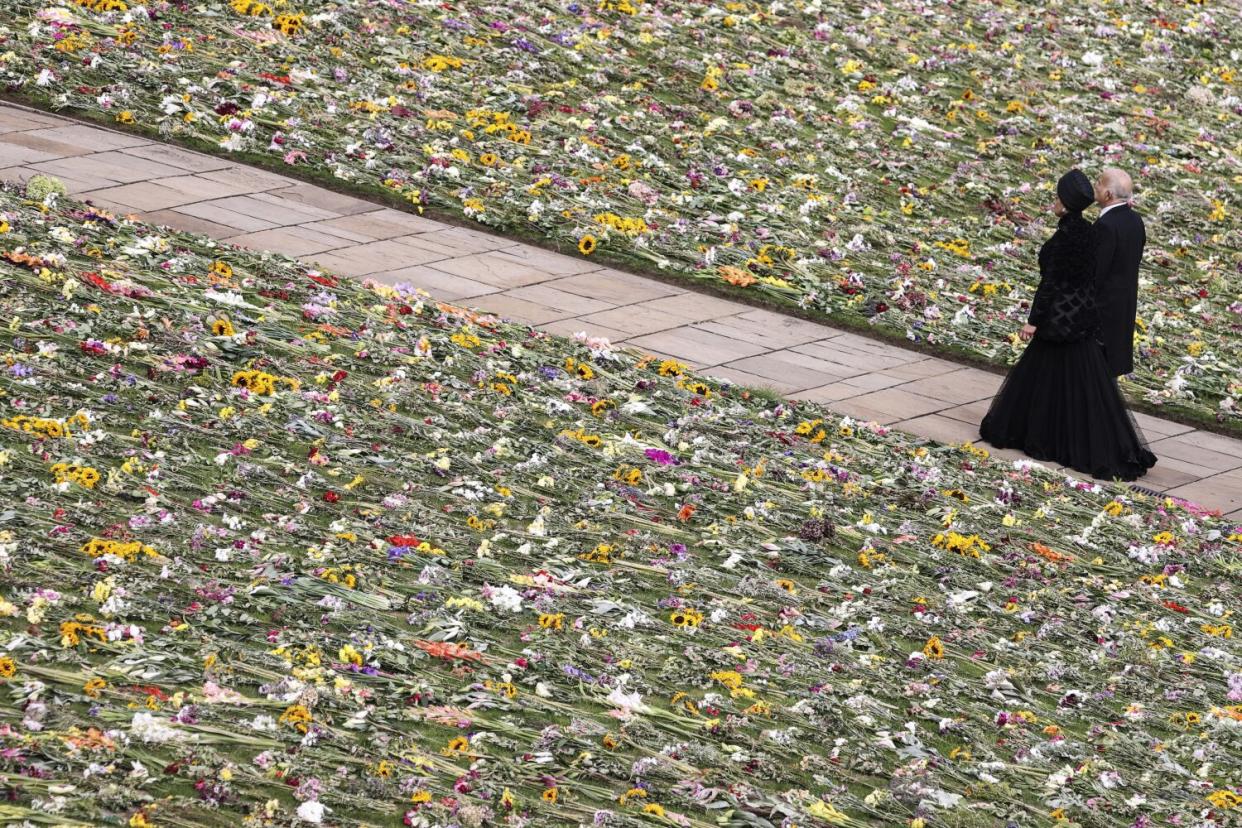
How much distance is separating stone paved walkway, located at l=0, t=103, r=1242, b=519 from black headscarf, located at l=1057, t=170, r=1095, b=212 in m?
1.41

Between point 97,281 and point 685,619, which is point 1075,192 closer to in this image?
point 685,619

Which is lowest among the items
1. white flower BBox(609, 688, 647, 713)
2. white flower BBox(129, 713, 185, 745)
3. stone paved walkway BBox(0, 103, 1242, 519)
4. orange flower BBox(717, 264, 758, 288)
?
white flower BBox(129, 713, 185, 745)

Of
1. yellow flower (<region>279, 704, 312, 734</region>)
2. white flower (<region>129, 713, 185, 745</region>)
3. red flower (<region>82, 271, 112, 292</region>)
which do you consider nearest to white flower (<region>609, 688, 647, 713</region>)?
yellow flower (<region>279, 704, 312, 734</region>)

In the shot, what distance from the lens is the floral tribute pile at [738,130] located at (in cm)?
1125

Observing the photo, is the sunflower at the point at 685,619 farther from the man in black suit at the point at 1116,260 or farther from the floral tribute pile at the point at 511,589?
the man in black suit at the point at 1116,260

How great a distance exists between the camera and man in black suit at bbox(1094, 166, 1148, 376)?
9125mm

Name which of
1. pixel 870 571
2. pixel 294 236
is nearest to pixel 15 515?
pixel 870 571

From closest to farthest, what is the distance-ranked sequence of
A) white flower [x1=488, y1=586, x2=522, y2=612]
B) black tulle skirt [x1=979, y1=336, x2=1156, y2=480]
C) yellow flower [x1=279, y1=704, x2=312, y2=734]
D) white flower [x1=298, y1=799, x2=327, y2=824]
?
white flower [x1=298, y1=799, x2=327, y2=824] < yellow flower [x1=279, y1=704, x2=312, y2=734] < white flower [x1=488, y1=586, x2=522, y2=612] < black tulle skirt [x1=979, y1=336, x2=1156, y2=480]

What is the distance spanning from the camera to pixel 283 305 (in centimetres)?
848

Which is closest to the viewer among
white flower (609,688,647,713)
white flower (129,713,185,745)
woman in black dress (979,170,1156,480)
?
white flower (129,713,185,745)

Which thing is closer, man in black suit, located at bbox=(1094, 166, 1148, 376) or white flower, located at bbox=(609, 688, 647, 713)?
white flower, located at bbox=(609, 688, 647, 713)

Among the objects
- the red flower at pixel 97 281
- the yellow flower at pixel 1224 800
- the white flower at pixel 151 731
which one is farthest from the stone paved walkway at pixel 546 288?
the white flower at pixel 151 731

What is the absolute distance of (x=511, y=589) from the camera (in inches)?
241

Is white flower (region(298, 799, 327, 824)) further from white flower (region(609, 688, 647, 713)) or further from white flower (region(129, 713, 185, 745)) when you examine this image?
white flower (region(609, 688, 647, 713))
